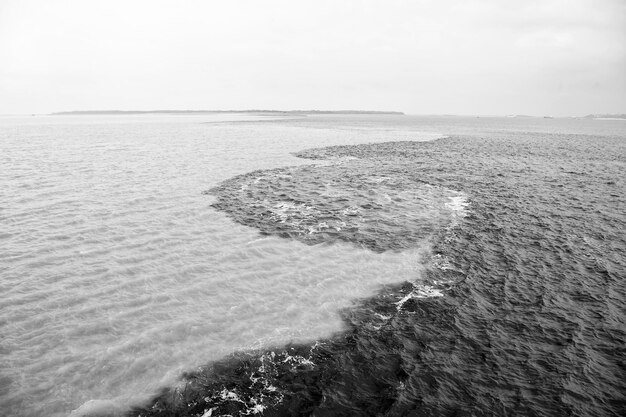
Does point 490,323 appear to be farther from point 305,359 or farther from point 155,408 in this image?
point 155,408

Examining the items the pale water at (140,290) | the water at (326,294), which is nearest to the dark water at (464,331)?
the water at (326,294)

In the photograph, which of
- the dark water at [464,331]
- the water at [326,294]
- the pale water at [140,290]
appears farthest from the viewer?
the pale water at [140,290]

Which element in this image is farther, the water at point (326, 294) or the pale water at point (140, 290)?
the pale water at point (140, 290)

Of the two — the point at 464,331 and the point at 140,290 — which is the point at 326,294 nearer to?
the point at 464,331

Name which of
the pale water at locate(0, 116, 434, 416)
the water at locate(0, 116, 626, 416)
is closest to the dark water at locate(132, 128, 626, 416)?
the water at locate(0, 116, 626, 416)

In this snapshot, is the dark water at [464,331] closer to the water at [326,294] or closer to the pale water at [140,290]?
the water at [326,294]

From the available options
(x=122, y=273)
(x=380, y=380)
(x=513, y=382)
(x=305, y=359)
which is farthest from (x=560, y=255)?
(x=122, y=273)
